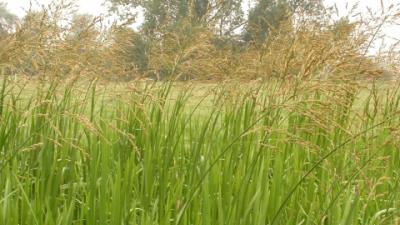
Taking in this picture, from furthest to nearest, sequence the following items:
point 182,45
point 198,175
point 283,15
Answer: point 283,15 < point 182,45 < point 198,175

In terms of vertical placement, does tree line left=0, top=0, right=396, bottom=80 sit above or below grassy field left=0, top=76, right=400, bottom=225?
above

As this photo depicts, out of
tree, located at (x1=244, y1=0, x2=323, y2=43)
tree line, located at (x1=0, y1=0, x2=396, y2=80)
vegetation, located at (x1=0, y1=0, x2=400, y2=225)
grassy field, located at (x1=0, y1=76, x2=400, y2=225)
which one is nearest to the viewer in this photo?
grassy field, located at (x1=0, y1=76, x2=400, y2=225)

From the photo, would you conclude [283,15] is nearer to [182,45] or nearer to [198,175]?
[182,45]

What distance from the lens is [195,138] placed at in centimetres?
271

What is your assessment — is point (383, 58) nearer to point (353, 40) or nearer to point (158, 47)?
point (353, 40)

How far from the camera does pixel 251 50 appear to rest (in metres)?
3.60

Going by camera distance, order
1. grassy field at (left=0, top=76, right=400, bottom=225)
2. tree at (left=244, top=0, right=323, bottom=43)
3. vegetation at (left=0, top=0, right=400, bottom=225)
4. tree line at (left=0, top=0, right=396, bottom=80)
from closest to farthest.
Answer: grassy field at (left=0, top=76, right=400, bottom=225) < vegetation at (left=0, top=0, right=400, bottom=225) < tree line at (left=0, top=0, right=396, bottom=80) < tree at (left=244, top=0, right=323, bottom=43)

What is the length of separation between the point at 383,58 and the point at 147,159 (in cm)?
176

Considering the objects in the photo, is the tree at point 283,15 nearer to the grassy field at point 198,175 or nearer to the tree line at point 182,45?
the tree line at point 182,45

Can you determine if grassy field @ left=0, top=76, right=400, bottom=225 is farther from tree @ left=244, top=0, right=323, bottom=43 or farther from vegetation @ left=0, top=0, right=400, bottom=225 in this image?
tree @ left=244, top=0, right=323, bottom=43

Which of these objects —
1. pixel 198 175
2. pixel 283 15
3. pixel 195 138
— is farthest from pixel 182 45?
pixel 283 15

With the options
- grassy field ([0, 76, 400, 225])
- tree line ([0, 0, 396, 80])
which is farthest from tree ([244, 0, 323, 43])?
grassy field ([0, 76, 400, 225])

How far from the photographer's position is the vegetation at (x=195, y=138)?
1.83m

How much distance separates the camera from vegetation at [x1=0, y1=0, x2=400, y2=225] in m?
1.83
